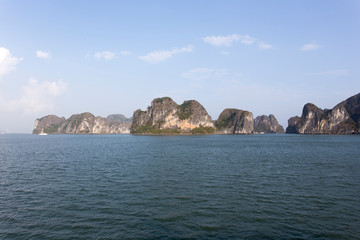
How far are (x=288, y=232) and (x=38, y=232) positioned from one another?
17.4m

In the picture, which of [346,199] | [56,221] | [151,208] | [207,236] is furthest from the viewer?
[346,199]

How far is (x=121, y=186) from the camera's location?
26.7 metres

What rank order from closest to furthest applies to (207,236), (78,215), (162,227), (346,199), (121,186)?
1. (207,236)
2. (162,227)
3. (78,215)
4. (346,199)
5. (121,186)

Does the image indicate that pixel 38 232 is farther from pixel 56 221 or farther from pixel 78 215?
pixel 78 215

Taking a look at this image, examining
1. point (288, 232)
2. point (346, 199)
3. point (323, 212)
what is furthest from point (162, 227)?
point (346, 199)

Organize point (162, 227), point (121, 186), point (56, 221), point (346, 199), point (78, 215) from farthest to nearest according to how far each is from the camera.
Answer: point (121, 186), point (346, 199), point (78, 215), point (56, 221), point (162, 227)

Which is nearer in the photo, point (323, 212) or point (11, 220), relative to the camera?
point (11, 220)

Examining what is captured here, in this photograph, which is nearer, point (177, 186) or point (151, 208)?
point (151, 208)

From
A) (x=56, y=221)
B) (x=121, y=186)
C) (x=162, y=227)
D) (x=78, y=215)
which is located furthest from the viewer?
(x=121, y=186)

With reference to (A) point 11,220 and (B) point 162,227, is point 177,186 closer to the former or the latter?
(B) point 162,227

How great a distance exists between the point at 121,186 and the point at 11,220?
37.9 ft

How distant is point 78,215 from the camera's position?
17906 mm

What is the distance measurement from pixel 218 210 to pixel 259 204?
444cm

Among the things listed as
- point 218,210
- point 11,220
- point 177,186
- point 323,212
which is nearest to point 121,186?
point 177,186
